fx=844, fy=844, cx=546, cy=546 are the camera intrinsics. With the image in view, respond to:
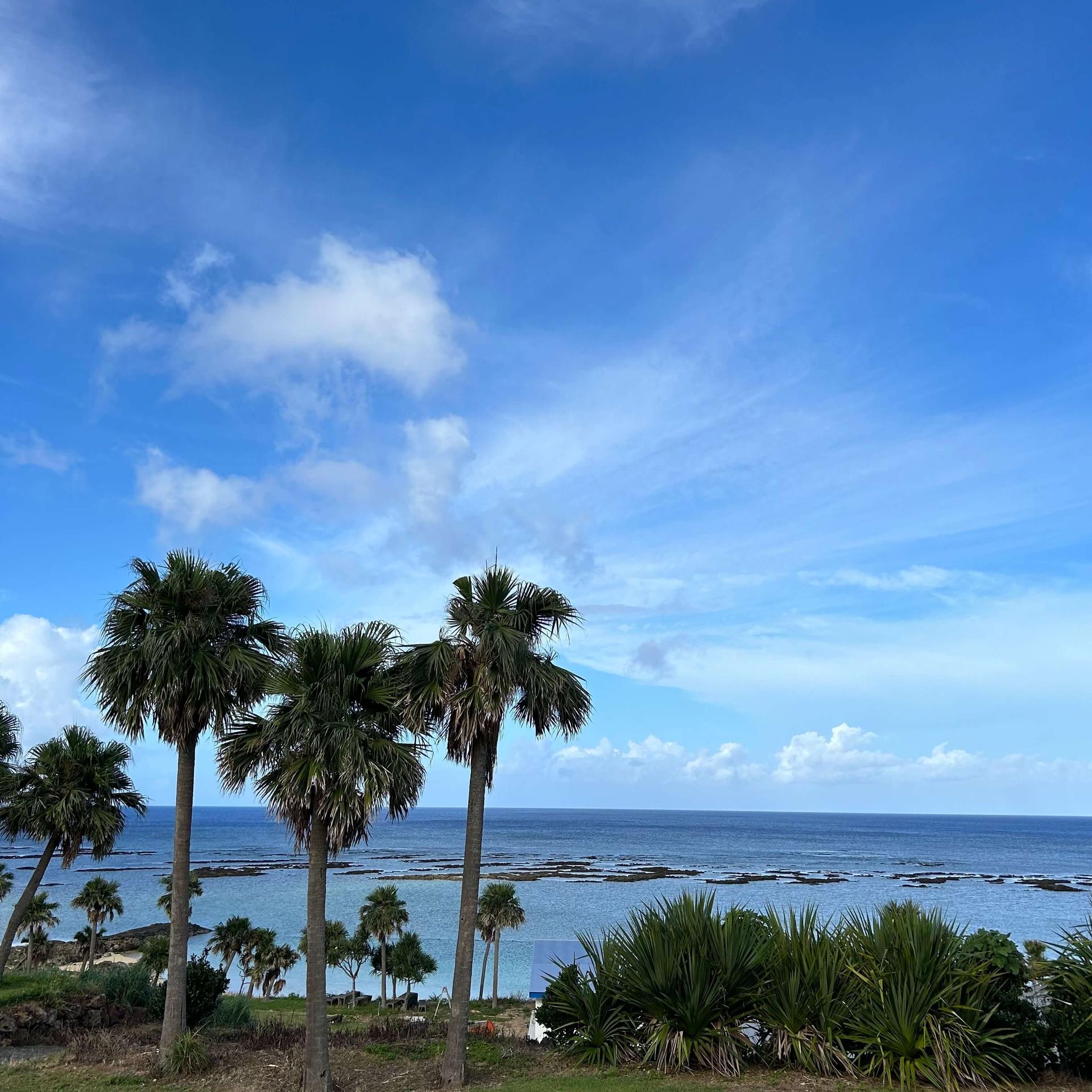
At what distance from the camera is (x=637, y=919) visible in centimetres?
1319

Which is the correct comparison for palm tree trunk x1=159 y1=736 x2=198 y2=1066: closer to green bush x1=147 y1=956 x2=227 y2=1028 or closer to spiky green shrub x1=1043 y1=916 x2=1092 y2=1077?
green bush x1=147 y1=956 x2=227 y2=1028

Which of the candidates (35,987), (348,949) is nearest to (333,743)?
(35,987)

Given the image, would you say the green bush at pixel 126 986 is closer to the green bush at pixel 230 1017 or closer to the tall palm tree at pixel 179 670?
the green bush at pixel 230 1017

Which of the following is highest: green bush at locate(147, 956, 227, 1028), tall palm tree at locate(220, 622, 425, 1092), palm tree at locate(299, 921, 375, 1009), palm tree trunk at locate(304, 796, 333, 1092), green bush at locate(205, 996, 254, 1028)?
tall palm tree at locate(220, 622, 425, 1092)

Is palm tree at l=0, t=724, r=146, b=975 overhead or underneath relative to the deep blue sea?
overhead

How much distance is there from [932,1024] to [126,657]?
13.9 m

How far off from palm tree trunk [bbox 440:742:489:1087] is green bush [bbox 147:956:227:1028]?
21.6 ft

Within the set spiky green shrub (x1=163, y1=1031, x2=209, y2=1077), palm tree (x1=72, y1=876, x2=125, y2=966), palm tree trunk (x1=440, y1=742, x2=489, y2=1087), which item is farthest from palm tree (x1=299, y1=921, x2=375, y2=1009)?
palm tree trunk (x1=440, y1=742, x2=489, y2=1087)

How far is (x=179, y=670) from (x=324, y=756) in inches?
144

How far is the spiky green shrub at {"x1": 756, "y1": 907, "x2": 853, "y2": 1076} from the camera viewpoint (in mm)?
11328

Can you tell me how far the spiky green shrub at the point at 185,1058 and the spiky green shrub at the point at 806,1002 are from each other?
30.1 feet

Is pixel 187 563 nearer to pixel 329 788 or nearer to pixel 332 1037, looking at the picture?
pixel 329 788

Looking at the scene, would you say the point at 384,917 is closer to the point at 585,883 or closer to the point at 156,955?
the point at 156,955

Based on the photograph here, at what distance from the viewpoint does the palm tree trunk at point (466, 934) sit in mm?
13234
